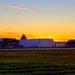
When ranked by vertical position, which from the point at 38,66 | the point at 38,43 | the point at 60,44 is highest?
the point at 38,43

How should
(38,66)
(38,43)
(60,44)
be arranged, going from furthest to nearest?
(60,44) < (38,43) < (38,66)

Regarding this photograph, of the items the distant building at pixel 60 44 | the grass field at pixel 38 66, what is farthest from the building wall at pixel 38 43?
the grass field at pixel 38 66

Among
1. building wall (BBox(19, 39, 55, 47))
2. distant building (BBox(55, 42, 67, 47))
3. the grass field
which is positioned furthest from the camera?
distant building (BBox(55, 42, 67, 47))

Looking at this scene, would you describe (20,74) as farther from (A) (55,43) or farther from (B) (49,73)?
(A) (55,43)

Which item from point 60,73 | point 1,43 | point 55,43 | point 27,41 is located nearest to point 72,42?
point 55,43

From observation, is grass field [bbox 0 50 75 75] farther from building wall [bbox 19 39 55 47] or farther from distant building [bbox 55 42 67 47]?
distant building [bbox 55 42 67 47]

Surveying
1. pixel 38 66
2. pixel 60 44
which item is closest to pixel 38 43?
pixel 60 44

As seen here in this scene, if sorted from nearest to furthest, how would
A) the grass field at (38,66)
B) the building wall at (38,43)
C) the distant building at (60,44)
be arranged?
the grass field at (38,66) → the building wall at (38,43) → the distant building at (60,44)

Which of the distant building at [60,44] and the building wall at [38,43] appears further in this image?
the distant building at [60,44]

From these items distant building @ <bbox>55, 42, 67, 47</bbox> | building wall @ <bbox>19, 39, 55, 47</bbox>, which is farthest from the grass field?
distant building @ <bbox>55, 42, 67, 47</bbox>

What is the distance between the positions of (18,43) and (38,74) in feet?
412

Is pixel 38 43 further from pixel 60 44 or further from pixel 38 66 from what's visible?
pixel 38 66

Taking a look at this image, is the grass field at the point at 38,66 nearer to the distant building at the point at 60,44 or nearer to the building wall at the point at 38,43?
the building wall at the point at 38,43

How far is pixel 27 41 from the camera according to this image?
154 m
